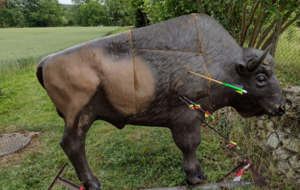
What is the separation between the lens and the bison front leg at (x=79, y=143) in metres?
1.93

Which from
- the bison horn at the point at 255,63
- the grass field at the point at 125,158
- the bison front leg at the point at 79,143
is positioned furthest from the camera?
the grass field at the point at 125,158

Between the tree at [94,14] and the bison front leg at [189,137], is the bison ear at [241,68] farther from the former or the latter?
the tree at [94,14]

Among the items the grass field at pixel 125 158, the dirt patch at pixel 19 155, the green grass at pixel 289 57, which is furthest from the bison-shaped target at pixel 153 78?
the dirt patch at pixel 19 155

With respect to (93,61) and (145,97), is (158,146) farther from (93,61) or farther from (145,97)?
(93,61)

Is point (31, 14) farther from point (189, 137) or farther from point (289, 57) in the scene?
point (189, 137)

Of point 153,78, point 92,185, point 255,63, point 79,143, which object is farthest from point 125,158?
point 255,63

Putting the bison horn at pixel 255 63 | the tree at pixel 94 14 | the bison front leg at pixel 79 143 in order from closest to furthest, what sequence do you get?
1. the bison horn at pixel 255 63
2. the bison front leg at pixel 79 143
3. the tree at pixel 94 14

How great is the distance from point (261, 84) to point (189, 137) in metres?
0.84

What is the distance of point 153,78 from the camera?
6.38ft

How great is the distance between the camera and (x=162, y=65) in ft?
6.44

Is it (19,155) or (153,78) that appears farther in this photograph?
(19,155)

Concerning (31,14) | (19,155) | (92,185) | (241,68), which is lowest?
(19,155)

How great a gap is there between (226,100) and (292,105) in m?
1.08

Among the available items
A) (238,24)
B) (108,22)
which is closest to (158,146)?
(238,24)
